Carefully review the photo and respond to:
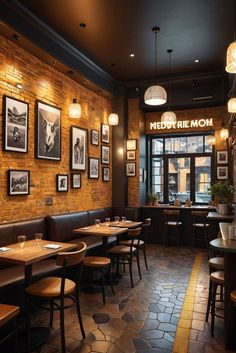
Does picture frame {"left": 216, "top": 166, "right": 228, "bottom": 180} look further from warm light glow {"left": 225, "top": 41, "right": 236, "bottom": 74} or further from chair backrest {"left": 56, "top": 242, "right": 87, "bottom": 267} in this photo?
chair backrest {"left": 56, "top": 242, "right": 87, "bottom": 267}

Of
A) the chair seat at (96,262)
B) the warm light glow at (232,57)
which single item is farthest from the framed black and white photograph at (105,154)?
the warm light glow at (232,57)

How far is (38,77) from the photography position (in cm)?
520

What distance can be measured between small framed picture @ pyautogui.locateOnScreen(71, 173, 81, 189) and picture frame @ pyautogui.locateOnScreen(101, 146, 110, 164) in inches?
49.3

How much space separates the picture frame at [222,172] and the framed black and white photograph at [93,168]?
333 centimetres

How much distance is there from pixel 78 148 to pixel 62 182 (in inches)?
37.3

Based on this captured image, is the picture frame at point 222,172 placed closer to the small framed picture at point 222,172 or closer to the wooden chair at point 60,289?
the small framed picture at point 222,172

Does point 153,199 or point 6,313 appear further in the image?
point 153,199

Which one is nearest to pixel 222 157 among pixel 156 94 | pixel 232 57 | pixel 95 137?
pixel 95 137

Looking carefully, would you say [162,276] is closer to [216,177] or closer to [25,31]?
[216,177]

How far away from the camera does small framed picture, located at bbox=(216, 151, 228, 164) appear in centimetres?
792

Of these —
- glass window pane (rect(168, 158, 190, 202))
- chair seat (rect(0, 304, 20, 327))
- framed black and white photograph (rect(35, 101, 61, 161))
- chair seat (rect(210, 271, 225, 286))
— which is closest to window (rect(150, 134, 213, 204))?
glass window pane (rect(168, 158, 190, 202))

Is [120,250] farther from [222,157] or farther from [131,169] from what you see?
[222,157]

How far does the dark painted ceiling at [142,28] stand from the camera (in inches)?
176

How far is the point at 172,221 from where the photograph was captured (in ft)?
26.3
